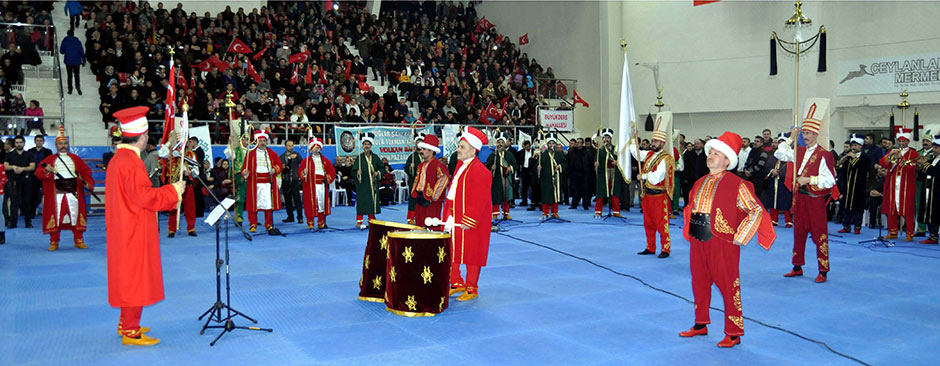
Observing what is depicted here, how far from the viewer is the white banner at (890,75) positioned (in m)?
18.3

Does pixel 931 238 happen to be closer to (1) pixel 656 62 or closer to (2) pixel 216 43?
(1) pixel 656 62

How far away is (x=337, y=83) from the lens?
20844 millimetres

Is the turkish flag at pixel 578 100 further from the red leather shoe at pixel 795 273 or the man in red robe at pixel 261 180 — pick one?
the red leather shoe at pixel 795 273

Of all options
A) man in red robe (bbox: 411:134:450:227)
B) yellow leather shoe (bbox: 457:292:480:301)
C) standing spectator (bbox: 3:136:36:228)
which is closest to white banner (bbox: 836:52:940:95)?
man in red robe (bbox: 411:134:450:227)

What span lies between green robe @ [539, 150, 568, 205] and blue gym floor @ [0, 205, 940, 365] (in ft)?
15.0

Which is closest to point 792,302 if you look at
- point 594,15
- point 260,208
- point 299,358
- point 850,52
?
point 299,358

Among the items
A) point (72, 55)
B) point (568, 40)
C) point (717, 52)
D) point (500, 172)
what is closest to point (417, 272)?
point (500, 172)

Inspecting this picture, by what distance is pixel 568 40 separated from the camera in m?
27.5

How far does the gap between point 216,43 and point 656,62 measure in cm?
1408

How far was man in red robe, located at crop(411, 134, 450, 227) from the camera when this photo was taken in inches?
351

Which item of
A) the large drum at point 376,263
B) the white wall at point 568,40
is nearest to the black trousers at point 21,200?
the large drum at point 376,263

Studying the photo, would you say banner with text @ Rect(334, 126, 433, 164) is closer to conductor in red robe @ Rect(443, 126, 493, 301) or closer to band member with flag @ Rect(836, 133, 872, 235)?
band member with flag @ Rect(836, 133, 872, 235)

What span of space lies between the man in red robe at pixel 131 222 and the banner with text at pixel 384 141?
12.3m

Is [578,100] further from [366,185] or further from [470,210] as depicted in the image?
[470,210]
